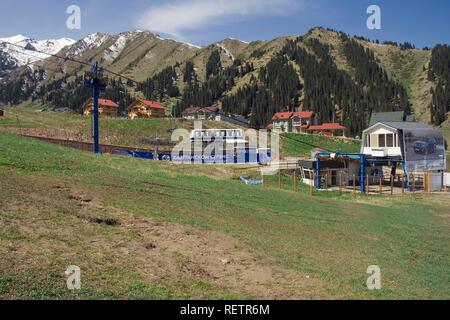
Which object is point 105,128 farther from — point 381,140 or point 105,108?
point 105,108

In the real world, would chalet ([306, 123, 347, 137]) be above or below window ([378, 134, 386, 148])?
above

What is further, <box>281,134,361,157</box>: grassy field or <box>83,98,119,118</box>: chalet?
<box>83,98,119,118</box>: chalet

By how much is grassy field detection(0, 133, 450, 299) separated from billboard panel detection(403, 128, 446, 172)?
108 feet

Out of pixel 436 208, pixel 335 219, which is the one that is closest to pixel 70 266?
pixel 335 219

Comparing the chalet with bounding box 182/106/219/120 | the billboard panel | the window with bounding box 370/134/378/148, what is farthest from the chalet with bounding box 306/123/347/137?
the window with bounding box 370/134/378/148

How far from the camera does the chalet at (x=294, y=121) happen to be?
171 meters

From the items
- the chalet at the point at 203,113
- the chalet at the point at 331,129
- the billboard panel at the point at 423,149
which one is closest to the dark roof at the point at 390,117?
the billboard panel at the point at 423,149

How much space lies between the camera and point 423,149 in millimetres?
54844

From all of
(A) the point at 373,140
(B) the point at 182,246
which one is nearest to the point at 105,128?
(A) the point at 373,140

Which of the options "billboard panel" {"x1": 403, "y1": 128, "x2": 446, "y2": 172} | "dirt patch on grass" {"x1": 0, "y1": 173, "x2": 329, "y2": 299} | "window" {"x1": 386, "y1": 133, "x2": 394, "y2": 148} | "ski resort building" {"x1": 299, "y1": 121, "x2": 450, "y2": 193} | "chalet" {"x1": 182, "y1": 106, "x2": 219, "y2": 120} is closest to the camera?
"dirt patch on grass" {"x1": 0, "y1": 173, "x2": 329, "y2": 299}

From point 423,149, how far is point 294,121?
12033 cm

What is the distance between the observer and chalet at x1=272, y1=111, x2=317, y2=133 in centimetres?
17112

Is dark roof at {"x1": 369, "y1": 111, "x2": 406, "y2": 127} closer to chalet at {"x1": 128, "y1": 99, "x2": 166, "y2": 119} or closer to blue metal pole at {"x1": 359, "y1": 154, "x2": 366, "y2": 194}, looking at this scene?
blue metal pole at {"x1": 359, "y1": 154, "x2": 366, "y2": 194}

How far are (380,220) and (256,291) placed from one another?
16.8 metres
